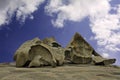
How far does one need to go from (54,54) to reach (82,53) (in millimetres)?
4674

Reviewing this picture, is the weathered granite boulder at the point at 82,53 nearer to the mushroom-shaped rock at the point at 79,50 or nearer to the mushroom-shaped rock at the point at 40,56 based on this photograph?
the mushroom-shaped rock at the point at 79,50

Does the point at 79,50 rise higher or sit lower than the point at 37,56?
higher

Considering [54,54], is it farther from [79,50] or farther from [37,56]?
[79,50]

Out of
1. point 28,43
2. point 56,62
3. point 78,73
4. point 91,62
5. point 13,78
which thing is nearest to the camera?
point 13,78

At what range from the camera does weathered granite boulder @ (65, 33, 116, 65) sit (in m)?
26.3

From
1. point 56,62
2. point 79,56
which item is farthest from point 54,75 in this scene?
point 79,56

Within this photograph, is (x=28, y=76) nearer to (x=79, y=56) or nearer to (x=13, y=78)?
(x=13, y=78)

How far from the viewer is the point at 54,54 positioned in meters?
23.2

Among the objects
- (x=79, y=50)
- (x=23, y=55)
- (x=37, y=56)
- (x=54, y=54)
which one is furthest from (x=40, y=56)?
(x=79, y=50)

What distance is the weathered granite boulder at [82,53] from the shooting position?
26283 millimetres

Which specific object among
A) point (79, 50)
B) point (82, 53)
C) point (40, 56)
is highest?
point (79, 50)

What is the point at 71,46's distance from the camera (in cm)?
2770

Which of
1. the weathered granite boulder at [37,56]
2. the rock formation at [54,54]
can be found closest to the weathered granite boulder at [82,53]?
the rock formation at [54,54]

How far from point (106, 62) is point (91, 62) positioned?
4.30 feet
